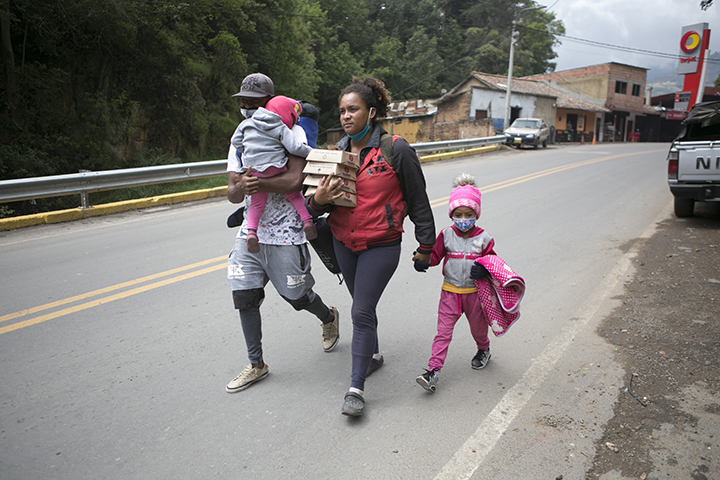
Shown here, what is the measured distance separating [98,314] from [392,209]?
122 inches

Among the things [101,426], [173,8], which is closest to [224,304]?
[101,426]

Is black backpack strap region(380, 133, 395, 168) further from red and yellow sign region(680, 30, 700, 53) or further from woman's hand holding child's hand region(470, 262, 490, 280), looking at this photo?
red and yellow sign region(680, 30, 700, 53)

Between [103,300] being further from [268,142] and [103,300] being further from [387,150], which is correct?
[387,150]

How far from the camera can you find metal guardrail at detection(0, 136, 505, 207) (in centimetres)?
832

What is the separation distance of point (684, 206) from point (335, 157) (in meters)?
8.68

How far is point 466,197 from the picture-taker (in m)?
3.29

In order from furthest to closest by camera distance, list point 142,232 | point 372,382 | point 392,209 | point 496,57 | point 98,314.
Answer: point 496,57 < point 142,232 < point 98,314 < point 372,382 < point 392,209

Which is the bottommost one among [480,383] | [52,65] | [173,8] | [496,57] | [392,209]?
[480,383]

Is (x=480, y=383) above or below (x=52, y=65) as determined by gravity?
below

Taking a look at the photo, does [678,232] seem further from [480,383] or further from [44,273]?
[44,273]

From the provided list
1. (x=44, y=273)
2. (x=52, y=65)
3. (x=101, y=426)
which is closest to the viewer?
(x=101, y=426)

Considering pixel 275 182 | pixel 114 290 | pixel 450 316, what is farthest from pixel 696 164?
pixel 114 290

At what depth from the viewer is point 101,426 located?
2.89 meters

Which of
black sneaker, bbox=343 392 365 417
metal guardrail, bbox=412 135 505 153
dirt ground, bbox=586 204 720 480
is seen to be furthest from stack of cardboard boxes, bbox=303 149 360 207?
metal guardrail, bbox=412 135 505 153
